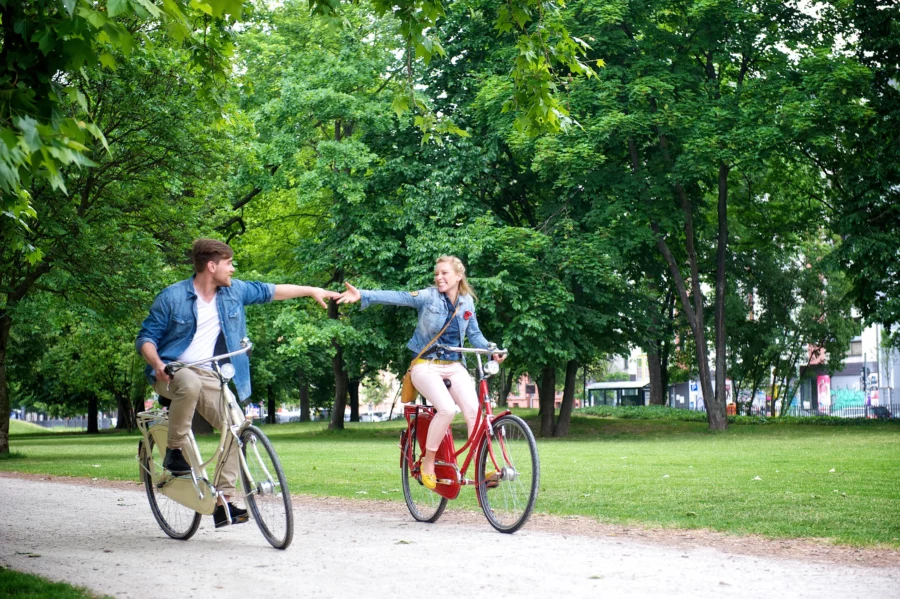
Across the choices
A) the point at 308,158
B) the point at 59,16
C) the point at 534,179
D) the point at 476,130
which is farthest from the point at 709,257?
the point at 59,16

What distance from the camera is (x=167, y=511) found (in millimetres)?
7996

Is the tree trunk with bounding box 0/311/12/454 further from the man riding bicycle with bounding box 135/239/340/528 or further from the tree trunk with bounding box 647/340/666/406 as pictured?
the tree trunk with bounding box 647/340/666/406

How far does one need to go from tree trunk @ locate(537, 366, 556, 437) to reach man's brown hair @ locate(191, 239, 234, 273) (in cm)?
2639

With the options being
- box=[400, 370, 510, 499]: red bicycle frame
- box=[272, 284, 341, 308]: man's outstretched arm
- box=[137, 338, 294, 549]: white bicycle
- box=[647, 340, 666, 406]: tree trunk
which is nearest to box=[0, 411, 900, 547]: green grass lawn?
box=[137, 338, 294, 549]: white bicycle

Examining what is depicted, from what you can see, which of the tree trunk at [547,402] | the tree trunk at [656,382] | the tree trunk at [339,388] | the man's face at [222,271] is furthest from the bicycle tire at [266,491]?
the tree trunk at [656,382]

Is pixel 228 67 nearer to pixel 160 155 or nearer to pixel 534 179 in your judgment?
pixel 160 155

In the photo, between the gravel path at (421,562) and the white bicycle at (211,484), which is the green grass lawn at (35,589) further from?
the white bicycle at (211,484)

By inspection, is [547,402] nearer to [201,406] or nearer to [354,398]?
[354,398]

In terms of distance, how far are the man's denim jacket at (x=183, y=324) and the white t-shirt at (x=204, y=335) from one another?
38mm

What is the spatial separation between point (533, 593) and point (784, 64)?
27573mm

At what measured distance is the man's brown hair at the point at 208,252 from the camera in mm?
7445

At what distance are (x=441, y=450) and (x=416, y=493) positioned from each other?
657mm

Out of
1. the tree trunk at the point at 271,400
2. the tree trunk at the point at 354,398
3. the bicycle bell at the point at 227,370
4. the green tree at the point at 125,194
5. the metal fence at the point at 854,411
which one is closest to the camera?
the bicycle bell at the point at 227,370

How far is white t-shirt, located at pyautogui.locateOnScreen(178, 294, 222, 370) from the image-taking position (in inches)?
291
